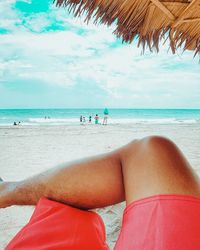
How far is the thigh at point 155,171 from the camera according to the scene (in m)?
0.66

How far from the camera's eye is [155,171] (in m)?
0.70

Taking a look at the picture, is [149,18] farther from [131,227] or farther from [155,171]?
[131,227]

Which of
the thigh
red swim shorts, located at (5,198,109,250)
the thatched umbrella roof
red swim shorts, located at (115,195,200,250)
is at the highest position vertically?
the thatched umbrella roof

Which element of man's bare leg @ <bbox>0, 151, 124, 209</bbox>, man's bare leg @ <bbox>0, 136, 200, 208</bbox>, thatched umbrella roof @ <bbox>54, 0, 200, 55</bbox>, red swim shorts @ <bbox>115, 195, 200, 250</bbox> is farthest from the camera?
thatched umbrella roof @ <bbox>54, 0, 200, 55</bbox>

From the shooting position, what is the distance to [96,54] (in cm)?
4500

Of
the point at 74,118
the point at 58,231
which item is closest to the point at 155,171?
the point at 58,231

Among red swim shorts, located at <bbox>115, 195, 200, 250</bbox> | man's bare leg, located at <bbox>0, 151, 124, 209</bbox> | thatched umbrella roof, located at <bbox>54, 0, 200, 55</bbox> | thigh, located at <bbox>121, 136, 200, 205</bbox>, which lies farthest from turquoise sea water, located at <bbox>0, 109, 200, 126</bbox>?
red swim shorts, located at <bbox>115, 195, 200, 250</bbox>

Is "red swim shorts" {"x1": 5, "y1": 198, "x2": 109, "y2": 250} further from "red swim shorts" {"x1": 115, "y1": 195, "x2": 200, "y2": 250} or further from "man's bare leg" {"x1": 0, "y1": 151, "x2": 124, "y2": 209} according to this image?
"red swim shorts" {"x1": 115, "y1": 195, "x2": 200, "y2": 250}

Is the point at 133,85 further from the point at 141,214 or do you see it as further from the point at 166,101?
the point at 141,214

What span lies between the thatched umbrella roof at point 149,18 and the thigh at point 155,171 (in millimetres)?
1384

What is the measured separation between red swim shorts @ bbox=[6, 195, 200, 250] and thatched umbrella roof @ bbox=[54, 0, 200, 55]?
5.00 ft

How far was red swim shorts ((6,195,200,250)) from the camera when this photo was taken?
1.86 ft

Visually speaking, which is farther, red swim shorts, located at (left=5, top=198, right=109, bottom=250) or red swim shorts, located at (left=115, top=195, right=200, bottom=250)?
red swim shorts, located at (left=5, top=198, right=109, bottom=250)

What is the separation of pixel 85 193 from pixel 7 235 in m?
1.39
